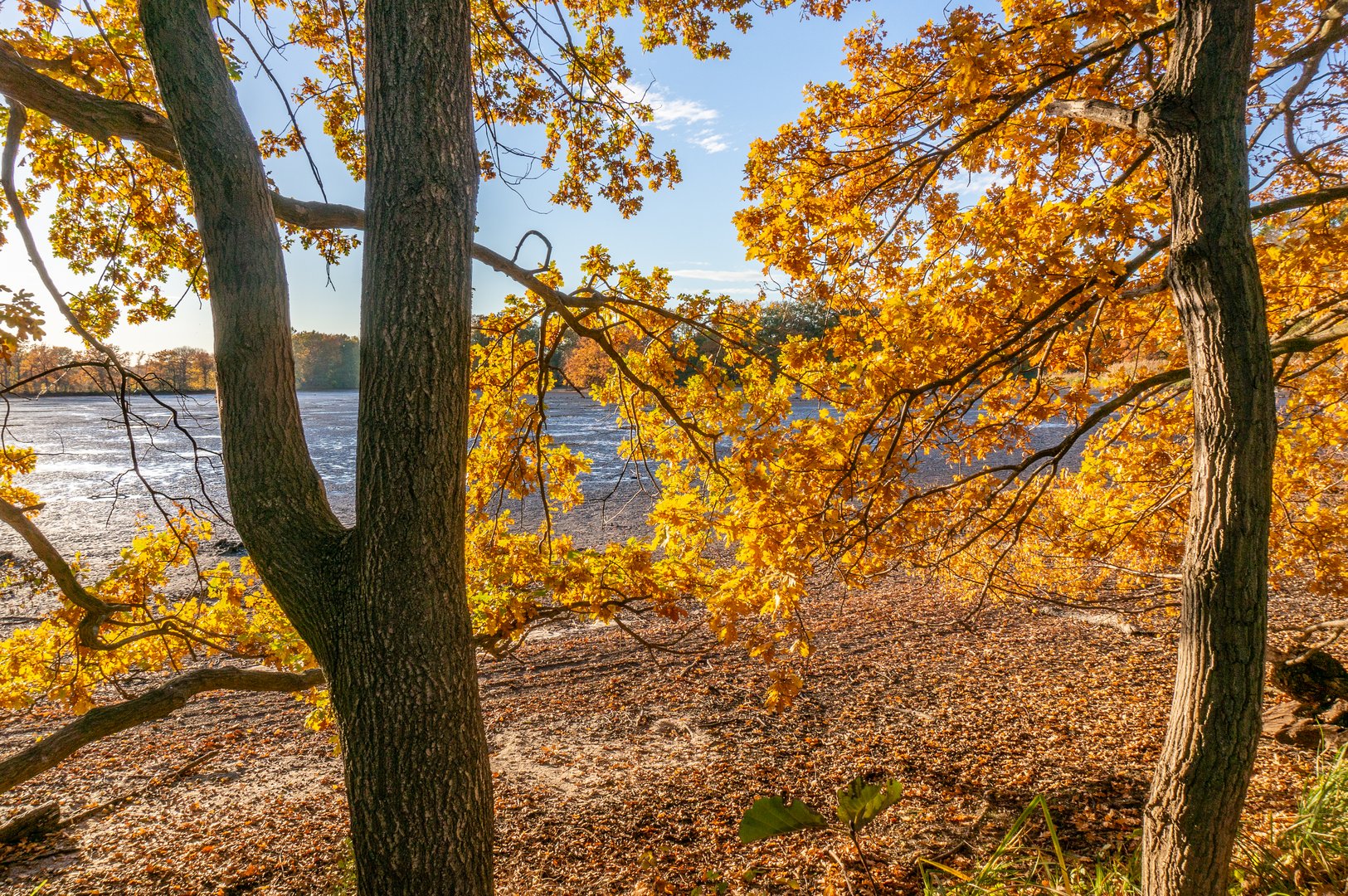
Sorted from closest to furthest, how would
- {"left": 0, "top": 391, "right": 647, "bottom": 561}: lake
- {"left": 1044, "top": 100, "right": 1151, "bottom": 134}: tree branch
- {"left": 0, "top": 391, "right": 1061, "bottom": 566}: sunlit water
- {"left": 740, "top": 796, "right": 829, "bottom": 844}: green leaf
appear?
{"left": 740, "top": 796, "right": 829, "bottom": 844}: green leaf → {"left": 1044, "top": 100, "right": 1151, "bottom": 134}: tree branch → {"left": 0, "top": 391, "right": 1061, "bottom": 566}: sunlit water → {"left": 0, "top": 391, "right": 647, "bottom": 561}: lake

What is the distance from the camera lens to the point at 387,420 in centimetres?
221

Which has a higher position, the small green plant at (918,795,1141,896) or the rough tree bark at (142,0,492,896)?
the rough tree bark at (142,0,492,896)

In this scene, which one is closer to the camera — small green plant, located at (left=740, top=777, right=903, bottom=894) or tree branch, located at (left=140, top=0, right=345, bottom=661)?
small green plant, located at (left=740, top=777, right=903, bottom=894)

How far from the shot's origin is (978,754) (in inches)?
216

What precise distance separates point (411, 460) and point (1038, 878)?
4007mm

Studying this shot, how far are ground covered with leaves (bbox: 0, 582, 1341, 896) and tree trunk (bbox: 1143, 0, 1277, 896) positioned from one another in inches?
78.2

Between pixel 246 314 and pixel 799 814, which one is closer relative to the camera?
pixel 799 814

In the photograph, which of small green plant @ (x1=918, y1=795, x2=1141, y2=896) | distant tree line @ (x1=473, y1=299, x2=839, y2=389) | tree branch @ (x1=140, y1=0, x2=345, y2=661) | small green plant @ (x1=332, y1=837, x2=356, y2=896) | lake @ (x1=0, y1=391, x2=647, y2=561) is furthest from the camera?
lake @ (x1=0, y1=391, x2=647, y2=561)

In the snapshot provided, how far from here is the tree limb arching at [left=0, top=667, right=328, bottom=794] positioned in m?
2.62

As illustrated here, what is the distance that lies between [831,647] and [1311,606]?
235 inches

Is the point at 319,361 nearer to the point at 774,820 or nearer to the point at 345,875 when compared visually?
the point at 345,875

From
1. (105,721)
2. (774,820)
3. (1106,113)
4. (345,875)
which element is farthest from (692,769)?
(1106,113)

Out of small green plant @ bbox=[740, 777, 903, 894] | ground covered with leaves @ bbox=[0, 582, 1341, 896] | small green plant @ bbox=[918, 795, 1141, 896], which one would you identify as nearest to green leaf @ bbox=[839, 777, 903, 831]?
small green plant @ bbox=[740, 777, 903, 894]

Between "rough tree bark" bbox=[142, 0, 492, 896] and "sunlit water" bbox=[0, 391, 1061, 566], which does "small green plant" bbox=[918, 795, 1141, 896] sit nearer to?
"rough tree bark" bbox=[142, 0, 492, 896]
